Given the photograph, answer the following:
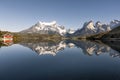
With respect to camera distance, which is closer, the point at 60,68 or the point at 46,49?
the point at 60,68

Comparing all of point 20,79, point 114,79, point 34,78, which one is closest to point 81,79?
point 114,79

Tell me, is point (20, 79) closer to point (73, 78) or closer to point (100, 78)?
point (73, 78)

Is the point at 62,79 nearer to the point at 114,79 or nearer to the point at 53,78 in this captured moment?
the point at 53,78

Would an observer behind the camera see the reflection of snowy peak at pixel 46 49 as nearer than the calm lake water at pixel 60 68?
No

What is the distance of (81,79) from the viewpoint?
30.5 meters

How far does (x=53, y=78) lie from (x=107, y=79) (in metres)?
9.20

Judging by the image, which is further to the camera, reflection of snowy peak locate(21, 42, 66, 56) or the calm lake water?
reflection of snowy peak locate(21, 42, 66, 56)

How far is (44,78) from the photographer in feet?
103

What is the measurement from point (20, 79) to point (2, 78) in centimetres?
339

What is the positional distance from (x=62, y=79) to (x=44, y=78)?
3.27 meters

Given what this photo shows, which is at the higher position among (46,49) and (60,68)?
(46,49)

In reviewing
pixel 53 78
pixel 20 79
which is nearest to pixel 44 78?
pixel 53 78

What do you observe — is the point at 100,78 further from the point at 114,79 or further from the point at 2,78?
the point at 2,78

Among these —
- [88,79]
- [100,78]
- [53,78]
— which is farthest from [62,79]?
[100,78]
